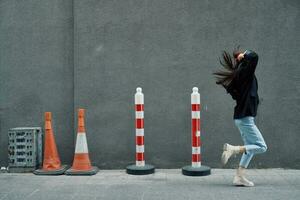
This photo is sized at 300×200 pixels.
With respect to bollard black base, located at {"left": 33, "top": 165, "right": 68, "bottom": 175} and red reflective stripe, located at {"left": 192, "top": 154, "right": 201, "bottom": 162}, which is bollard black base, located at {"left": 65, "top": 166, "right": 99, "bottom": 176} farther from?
red reflective stripe, located at {"left": 192, "top": 154, "right": 201, "bottom": 162}

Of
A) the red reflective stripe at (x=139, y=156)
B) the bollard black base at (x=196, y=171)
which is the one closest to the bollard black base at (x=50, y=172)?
the red reflective stripe at (x=139, y=156)

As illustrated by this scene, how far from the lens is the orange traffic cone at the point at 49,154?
296 inches

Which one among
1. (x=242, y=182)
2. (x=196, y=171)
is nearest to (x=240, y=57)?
(x=242, y=182)

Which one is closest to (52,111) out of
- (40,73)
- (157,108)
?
(40,73)

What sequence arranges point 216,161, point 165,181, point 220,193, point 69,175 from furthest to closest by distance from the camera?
point 216,161
point 69,175
point 165,181
point 220,193

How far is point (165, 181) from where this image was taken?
22.5 feet

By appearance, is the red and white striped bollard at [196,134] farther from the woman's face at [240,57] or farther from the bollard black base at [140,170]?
the woman's face at [240,57]

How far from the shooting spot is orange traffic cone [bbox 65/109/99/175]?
7.43 m

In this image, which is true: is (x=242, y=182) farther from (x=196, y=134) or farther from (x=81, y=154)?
(x=81, y=154)

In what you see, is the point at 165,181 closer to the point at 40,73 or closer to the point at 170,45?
the point at 170,45

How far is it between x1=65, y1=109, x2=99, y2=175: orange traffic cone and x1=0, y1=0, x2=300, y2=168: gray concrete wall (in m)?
0.43

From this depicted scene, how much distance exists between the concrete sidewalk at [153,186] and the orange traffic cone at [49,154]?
0.26m

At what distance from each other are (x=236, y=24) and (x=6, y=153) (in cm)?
472

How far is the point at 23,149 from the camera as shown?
769 cm
